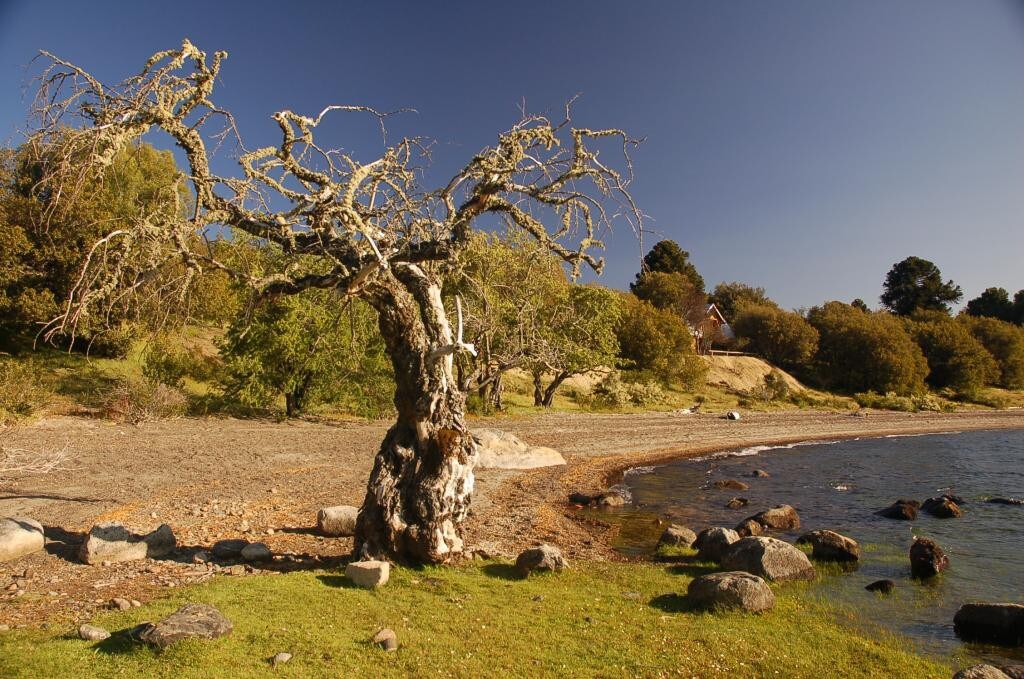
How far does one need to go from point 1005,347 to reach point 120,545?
Answer: 87.5 m

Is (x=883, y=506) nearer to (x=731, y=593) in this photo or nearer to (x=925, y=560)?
(x=925, y=560)

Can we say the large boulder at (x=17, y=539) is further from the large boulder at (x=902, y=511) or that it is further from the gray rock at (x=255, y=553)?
the large boulder at (x=902, y=511)

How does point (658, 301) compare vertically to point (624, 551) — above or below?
above

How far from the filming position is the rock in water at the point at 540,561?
895 cm

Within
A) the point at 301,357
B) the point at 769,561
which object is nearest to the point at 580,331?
the point at 301,357

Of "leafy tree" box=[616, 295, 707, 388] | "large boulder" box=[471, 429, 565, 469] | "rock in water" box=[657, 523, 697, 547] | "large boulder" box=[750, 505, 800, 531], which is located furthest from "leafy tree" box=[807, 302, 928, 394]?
"rock in water" box=[657, 523, 697, 547]

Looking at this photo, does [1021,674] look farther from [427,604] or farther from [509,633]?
[427,604]

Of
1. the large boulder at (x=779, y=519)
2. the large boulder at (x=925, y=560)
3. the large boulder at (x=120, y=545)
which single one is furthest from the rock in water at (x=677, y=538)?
the large boulder at (x=120, y=545)

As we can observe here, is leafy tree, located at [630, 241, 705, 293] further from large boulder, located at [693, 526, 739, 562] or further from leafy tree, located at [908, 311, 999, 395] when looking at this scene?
large boulder, located at [693, 526, 739, 562]

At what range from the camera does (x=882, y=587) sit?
32.4 feet

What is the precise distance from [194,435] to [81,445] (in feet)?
11.7

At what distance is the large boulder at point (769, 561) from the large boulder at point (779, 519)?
4.13 metres

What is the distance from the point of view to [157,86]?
6.82m

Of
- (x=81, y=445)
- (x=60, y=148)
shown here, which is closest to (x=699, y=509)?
(x=60, y=148)
